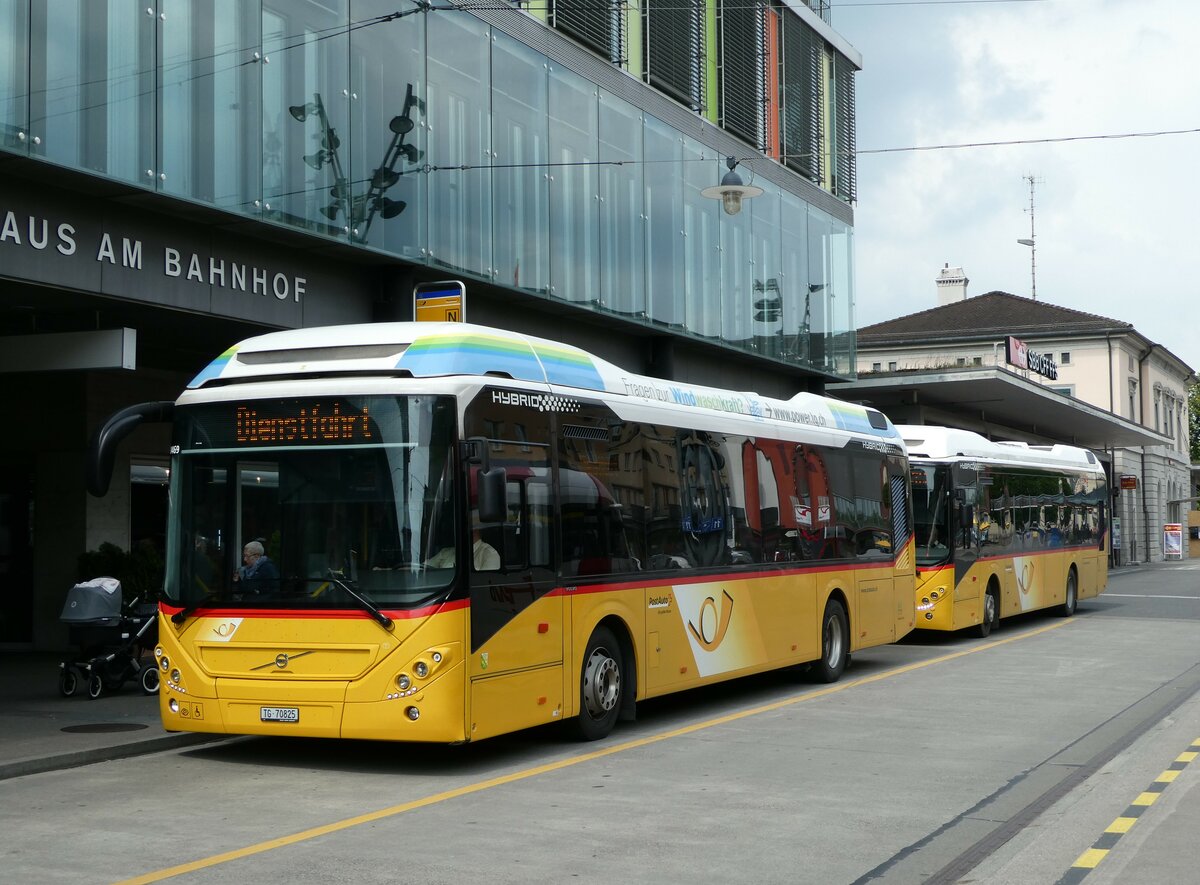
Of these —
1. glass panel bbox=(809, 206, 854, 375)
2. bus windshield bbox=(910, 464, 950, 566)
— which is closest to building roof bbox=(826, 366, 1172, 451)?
glass panel bbox=(809, 206, 854, 375)

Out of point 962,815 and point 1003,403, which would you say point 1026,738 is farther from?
point 1003,403

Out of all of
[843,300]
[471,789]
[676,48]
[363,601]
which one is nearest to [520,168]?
[676,48]

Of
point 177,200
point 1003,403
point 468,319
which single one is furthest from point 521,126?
point 1003,403

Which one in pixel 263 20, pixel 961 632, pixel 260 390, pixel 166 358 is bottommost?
pixel 961 632

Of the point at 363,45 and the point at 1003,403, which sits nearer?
the point at 363,45

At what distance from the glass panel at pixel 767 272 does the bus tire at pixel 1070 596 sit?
7.37m

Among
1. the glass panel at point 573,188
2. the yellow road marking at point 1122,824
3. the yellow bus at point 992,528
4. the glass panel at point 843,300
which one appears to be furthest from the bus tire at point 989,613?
the yellow road marking at point 1122,824

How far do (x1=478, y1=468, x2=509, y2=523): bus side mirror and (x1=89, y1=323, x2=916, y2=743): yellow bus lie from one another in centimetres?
2

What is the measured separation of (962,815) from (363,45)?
11903 millimetres

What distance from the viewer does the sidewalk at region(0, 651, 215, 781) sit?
10.8 metres

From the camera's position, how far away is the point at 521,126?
67.4ft

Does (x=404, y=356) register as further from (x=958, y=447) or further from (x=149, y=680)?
(x=958, y=447)

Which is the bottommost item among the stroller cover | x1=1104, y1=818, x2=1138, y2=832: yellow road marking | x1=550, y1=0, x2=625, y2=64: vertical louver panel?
x1=1104, y1=818, x2=1138, y2=832: yellow road marking

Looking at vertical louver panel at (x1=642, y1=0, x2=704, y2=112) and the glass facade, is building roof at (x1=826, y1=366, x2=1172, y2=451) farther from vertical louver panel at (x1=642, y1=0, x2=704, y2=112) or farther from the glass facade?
vertical louver panel at (x1=642, y1=0, x2=704, y2=112)
